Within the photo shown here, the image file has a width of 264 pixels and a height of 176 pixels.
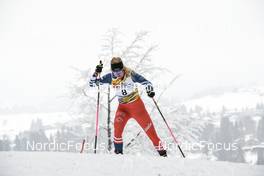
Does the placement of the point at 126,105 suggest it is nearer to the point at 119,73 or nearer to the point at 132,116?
the point at 132,116

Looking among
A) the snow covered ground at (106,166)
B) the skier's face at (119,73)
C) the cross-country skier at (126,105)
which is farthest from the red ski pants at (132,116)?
the snow covered ground at (106,166)

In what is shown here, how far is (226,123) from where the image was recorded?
138m

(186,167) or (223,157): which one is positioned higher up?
(186,167)

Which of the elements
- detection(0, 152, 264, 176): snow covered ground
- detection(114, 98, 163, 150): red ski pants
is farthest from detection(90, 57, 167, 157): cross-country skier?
detection(0, 152, 264, 176): snow covered ground

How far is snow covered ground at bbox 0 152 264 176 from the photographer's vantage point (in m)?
7.19

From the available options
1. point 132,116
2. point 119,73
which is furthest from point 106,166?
point 119,73

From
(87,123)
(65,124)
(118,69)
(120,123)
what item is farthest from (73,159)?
(65,124)

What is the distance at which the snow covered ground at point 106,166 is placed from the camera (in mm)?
7188

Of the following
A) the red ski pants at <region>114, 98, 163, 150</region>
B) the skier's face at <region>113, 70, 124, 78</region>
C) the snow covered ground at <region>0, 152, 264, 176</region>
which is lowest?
the snow covered ground at <region>0, 152, 264, 176</region>

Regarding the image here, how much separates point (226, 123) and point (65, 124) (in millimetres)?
121246

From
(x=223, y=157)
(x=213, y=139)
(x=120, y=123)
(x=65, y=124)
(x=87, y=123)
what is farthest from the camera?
(x=213, y=139)

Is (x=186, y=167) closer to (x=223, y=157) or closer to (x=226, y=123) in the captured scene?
(x=223, y=157)

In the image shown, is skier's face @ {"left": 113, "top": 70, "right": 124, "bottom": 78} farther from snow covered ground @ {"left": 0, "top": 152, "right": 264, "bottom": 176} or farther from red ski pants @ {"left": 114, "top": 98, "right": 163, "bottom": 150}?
snow covered ground @ {"left": 0, "top": 152, "right": 264, "bottom": 176}

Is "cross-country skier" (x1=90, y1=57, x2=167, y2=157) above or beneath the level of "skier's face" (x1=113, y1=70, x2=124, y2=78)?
beneath
